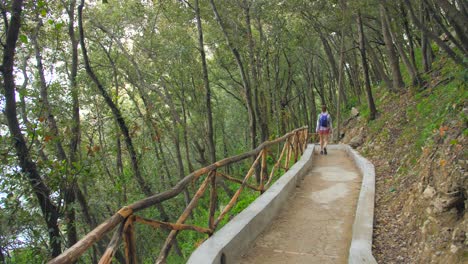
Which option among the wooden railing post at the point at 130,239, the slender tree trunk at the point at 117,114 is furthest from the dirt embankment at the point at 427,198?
the slender tree trunk at the point at 117,114

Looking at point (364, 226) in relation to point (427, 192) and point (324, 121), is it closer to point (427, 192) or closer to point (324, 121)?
point (427, 192)

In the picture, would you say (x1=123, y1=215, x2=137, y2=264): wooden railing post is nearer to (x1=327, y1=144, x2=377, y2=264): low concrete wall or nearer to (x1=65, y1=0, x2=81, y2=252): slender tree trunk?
(x1=327, y1=144, x2=377, y2=264): low concrete wall

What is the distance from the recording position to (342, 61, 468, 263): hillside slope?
164 inches

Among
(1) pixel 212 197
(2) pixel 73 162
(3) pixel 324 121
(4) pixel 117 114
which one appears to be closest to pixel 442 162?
(1) pixel 212 197

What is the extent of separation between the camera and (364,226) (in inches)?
210

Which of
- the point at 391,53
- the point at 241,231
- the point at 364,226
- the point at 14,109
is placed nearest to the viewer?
the point at 241,231

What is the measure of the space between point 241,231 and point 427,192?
8.91 feet

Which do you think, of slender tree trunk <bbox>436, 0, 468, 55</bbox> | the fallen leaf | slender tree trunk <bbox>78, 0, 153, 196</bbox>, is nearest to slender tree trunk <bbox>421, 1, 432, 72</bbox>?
slender tree trunk <bbox>436, 0, 468, 55</bbox>

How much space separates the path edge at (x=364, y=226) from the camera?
4.29m

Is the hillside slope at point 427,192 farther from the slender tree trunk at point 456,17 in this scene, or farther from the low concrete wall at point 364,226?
the slender tree trunk at point 456,17

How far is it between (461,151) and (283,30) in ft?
52.5

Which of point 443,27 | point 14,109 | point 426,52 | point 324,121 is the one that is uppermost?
point 426,52

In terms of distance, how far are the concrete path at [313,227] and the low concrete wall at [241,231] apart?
128mm

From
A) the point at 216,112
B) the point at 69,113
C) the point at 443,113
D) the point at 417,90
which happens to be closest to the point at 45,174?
the point at 69,113
